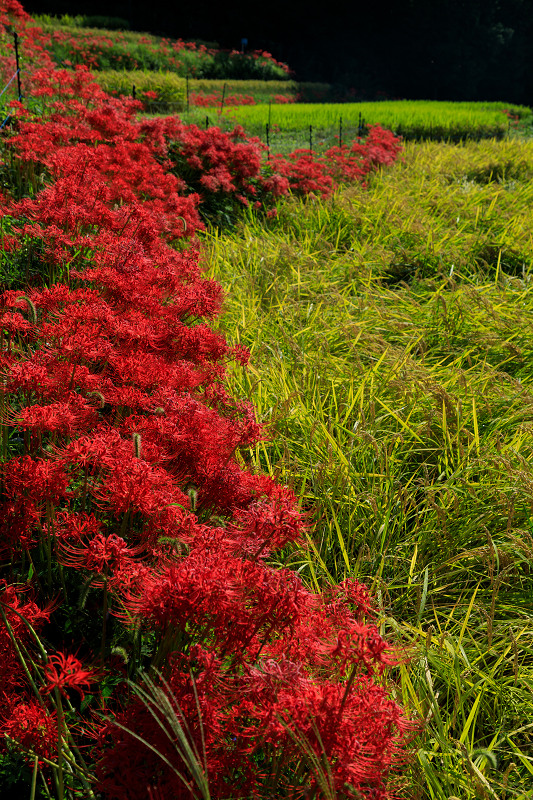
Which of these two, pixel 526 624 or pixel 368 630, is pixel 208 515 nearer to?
pixel 368 630

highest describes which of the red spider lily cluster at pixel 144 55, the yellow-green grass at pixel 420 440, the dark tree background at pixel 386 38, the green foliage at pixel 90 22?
the dark tree background at pixel 386 38

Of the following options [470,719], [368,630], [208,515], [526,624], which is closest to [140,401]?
[208,515]

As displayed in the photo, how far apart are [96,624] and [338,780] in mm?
747

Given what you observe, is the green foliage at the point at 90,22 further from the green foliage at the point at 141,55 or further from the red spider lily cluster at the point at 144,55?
the red spider lily cluster at the point at 144,55

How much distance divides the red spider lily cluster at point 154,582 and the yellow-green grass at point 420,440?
0.64 feet

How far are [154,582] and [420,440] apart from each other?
5.77 feet

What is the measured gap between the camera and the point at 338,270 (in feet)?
15.1

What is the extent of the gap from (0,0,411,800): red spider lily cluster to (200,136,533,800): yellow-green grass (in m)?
0.19

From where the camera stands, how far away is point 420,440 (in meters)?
2.53

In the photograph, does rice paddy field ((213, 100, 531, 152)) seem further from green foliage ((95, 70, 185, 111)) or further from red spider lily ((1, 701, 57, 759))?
red spider lily ((1, 701, 57, 759))

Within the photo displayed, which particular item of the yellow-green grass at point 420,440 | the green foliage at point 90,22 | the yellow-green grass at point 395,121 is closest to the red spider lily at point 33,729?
the yellow-green grass at point 420,440

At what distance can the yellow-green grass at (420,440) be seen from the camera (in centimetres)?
159

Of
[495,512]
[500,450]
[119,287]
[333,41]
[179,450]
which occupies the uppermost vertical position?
[333,41]

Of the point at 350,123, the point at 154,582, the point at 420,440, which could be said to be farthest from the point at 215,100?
the point at 154,582
